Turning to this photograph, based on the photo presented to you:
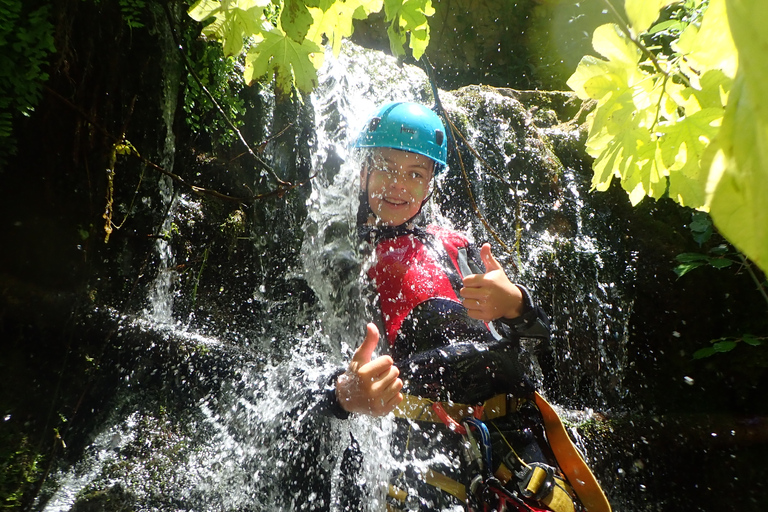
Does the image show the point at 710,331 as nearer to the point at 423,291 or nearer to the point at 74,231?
the point at 423,291

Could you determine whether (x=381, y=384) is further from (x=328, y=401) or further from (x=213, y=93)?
(x=213, y=93)

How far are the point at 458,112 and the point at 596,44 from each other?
12.5 ft

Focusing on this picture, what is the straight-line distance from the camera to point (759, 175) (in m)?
0.28

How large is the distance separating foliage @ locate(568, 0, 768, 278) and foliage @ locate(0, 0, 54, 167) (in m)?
2.11

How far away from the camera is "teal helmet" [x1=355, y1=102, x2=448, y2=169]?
2.65m

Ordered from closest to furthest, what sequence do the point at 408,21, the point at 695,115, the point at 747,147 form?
the point at 747,147, the point at 695,115, the point at 408,21

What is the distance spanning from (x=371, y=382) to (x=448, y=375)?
2.04 ft

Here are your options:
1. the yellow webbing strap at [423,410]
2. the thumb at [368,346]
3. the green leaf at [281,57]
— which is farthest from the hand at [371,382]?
the green leaf at [281,57]

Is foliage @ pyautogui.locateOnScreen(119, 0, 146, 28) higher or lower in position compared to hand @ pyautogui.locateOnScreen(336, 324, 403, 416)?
higher

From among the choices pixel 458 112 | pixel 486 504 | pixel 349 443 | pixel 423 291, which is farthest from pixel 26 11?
pixel 458 112

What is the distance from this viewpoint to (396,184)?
262cm

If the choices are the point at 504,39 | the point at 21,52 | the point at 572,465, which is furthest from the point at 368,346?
the point at 504,39

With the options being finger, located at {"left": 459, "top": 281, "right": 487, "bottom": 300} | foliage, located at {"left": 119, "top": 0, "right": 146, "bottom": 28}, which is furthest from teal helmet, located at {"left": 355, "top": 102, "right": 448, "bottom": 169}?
foliage, located at {"left": 119, "top": 0, "right": 146, "bottom": 28}

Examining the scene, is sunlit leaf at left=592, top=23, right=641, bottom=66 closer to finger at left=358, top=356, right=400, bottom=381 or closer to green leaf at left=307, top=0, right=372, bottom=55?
green leaf at left=307, top=0, right=372, bottom=55
